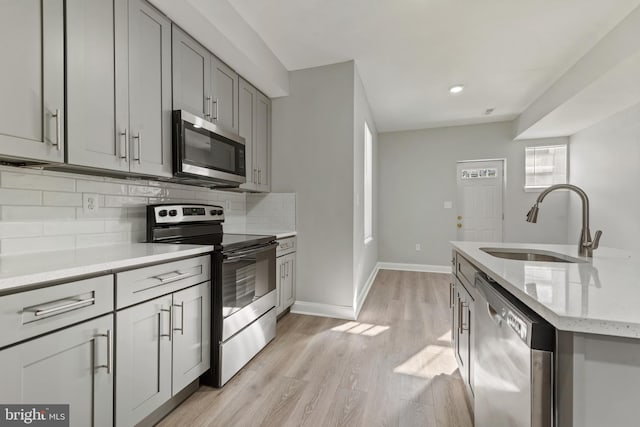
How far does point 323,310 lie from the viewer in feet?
9.91

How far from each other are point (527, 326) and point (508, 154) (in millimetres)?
5172

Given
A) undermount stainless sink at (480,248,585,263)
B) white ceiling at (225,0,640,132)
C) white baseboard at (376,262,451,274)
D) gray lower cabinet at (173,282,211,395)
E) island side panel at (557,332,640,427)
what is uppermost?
white ceiling at (225,0,640,132)

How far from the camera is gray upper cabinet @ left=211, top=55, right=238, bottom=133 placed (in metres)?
2.34

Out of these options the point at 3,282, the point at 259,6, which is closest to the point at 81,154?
the point at 3,282

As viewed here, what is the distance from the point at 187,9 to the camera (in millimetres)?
1825

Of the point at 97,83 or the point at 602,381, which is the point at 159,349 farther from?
the point at 602,381

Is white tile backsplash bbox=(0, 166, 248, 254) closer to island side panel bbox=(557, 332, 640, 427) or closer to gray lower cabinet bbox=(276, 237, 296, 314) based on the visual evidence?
gray lower cabinet bbox=(276, 237, 296, 314)

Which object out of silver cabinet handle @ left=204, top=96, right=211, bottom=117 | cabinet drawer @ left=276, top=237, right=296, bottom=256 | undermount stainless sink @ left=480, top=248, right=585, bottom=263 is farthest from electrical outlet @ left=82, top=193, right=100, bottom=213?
undermount stainless sink @ left=480, top=248, right=585, bottom=263

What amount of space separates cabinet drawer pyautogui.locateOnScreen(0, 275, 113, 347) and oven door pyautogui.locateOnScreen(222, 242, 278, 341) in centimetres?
71

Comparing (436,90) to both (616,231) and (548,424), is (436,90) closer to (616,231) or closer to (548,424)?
(616,231)

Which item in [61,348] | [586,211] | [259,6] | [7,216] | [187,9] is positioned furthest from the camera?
[259,6]

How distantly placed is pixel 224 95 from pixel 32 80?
4.62 ft

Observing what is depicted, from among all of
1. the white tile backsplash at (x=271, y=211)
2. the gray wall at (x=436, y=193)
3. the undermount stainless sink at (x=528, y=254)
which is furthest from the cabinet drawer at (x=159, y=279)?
the gray wall at (x=436, y=193)

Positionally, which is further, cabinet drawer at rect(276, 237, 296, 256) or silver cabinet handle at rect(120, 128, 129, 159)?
cabinet drawer at rect(276, 237, 296, 256)
